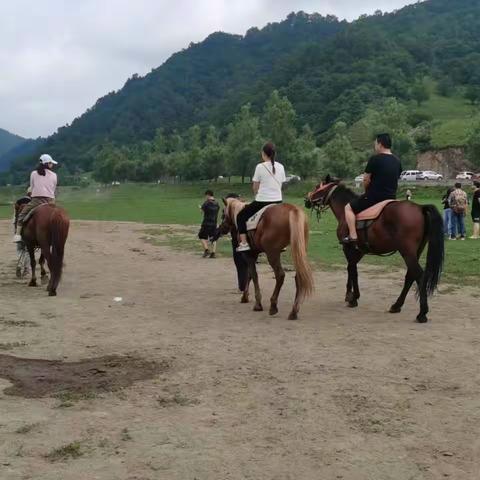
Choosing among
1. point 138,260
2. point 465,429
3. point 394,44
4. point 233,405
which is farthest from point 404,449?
point 394,44

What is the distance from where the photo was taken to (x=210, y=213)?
776 inches

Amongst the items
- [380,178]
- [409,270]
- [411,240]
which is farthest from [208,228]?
[411,240]

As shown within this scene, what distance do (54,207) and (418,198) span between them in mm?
44784

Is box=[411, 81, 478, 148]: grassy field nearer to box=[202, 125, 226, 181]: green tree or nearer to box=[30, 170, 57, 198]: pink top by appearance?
box=[202, 125, 226, 181]: green tree

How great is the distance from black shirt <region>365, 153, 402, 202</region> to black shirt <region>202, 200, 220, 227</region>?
972cm

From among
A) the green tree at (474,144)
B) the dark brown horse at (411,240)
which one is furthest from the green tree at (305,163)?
the dark brown horse at (411,240)

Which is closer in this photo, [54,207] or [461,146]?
[54,207]

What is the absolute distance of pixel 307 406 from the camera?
561cm

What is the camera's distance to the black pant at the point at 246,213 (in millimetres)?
10445

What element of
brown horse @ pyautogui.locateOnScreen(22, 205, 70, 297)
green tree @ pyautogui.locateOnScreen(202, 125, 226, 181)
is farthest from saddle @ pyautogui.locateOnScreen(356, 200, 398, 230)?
green tree @ pyautogui.locateOnScreen(202, 125, 226, 181)

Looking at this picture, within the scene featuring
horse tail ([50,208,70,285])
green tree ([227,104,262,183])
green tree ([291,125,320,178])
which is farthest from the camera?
green tree ([227,104,262,183])

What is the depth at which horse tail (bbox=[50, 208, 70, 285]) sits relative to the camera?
1189 centimetres

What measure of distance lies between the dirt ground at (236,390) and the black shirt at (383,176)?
6.41 feet

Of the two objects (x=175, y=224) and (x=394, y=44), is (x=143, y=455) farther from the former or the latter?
(x=394, y=44)
